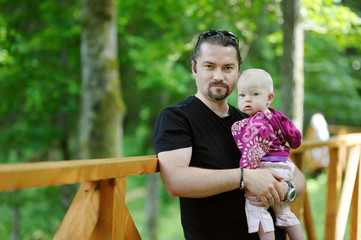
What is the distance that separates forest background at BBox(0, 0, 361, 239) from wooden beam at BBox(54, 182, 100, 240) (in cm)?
393

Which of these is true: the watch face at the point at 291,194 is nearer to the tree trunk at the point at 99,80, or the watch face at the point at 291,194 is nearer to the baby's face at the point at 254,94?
the baby's face at the point at 254,94

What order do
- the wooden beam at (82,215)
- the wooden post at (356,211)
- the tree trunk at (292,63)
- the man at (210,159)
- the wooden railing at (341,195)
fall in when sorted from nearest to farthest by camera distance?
the wooden beam at (82,215) → the man at (210,159) → the wooden railing at (341,195) → the wooden post at (356,211) → the tree trunk at (292,63)

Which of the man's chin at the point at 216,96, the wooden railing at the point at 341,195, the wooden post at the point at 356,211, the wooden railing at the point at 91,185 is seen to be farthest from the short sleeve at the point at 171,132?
the wooden post at the point at 356,211

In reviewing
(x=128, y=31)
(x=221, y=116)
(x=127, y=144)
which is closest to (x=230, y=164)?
(x=221, y=116)

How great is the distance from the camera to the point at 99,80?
5.01 m

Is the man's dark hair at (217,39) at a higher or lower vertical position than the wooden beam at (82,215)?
higher

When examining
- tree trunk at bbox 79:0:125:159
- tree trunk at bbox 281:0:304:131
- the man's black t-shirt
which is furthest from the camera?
tree trunk at bbox 79:0:125:159

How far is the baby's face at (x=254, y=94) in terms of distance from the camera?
1.83 meters

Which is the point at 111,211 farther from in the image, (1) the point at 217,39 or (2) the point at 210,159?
(1) the point at 217,39

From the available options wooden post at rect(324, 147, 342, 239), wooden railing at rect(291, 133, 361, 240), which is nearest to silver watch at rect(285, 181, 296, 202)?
wooden railing at rect(291, 133, 361, 240)

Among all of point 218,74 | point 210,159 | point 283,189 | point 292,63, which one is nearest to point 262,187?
point 283,189

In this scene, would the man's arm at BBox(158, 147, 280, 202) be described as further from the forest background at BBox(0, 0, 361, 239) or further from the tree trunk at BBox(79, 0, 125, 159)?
the forest background at BBox(0, 0, 361, 239)

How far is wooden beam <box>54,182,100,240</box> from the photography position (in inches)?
55.0

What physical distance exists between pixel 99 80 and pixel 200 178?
145 inches
